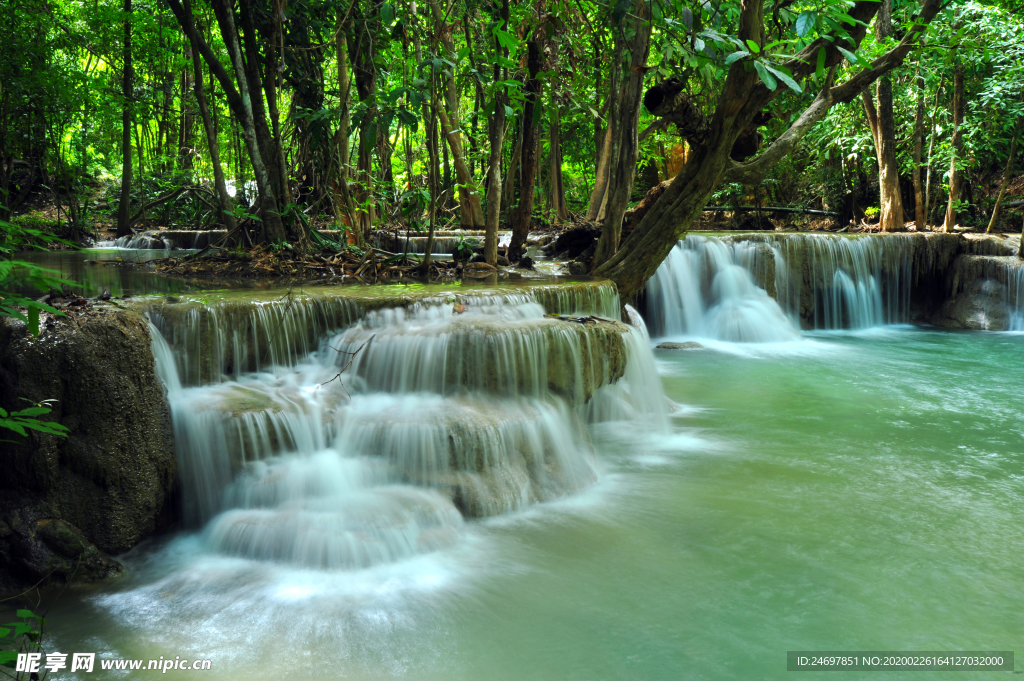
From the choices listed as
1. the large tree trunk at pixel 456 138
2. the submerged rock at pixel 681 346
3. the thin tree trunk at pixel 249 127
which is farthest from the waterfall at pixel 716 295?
the thin tree trunk at pixel 249 127

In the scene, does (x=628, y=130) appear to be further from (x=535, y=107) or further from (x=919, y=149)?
(x=919, y=149)

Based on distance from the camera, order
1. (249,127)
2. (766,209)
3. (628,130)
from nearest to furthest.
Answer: (628,130) < (249,127) < (766,209)

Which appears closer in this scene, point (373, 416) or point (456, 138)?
point (373, 416)

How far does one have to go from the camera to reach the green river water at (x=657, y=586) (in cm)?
312

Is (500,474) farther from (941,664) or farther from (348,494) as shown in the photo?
(941,664)

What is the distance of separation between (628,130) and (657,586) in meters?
5.53

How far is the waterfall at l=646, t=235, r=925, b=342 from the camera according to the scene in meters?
11.1

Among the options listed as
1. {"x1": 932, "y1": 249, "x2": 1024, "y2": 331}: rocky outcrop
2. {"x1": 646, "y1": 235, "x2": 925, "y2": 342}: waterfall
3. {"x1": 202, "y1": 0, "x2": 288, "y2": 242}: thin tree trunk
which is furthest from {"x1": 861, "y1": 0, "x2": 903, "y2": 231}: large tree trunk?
{"x1": 202, "y1": 0, "x2": 288, "y2": 242}: thin tree trunk

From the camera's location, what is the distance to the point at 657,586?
367cm

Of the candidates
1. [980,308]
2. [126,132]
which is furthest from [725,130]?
[126,132]

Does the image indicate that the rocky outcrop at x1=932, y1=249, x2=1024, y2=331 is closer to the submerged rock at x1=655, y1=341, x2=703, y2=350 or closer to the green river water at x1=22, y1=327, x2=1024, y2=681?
the submerged rock at x1=655, y1=341, x2=703, y2=350

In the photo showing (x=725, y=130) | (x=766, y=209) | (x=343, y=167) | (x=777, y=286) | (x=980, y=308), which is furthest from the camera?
(x=766, y=209)

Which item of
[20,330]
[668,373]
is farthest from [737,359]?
[20,330]

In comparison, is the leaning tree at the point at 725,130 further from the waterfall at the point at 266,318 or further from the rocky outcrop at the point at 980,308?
the rocky outcrop at the point at 980,308
